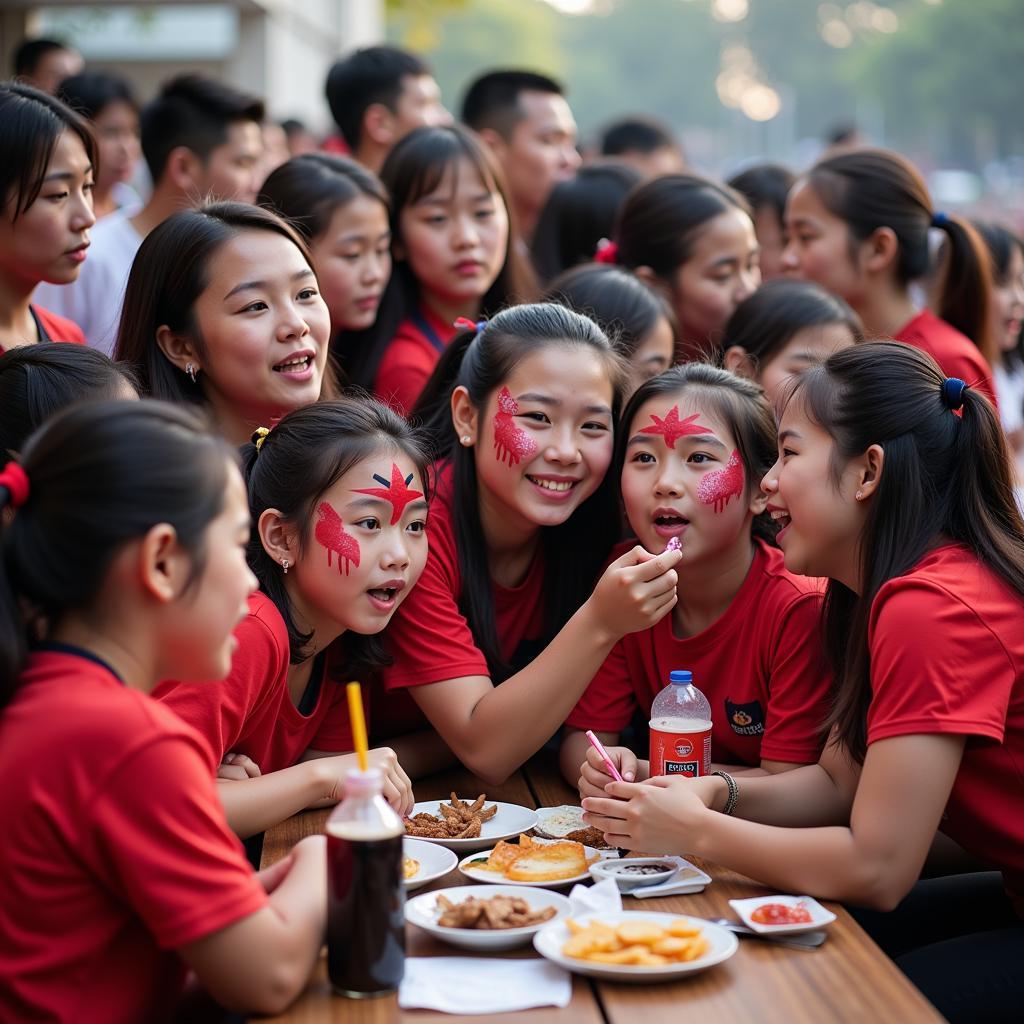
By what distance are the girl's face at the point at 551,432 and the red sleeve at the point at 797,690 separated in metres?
0.62

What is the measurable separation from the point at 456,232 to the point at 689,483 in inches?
82.0

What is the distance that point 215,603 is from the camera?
2078 millimetres

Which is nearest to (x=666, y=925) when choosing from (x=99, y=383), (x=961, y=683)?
(x=961, y=683)

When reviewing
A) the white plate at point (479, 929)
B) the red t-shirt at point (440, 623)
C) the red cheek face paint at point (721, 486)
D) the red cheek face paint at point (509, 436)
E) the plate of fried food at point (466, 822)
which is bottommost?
the plate of fried food at point (466, 822)

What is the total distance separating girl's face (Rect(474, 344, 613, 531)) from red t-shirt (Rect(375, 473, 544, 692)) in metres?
0.20

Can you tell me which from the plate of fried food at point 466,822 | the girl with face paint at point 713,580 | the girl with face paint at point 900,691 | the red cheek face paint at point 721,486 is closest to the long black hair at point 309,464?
the plate of fried food at point 466,822

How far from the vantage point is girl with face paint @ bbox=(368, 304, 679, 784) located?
2.93 m

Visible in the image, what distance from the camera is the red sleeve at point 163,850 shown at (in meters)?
1.89

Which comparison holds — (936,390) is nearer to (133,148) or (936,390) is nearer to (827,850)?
(827,850)

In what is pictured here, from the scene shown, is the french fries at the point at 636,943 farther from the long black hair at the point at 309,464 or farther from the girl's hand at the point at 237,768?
the long black hair at the point at 309,464

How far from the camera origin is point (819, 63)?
263 feet

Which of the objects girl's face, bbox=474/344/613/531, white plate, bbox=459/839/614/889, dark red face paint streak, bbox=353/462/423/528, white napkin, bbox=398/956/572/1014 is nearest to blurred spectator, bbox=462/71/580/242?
girl's face, bbox=474/344/613/531

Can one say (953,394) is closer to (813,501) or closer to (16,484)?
(813,501)

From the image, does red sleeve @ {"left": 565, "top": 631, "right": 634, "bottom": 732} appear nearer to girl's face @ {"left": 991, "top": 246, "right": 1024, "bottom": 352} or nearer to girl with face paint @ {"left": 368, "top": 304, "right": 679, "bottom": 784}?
girl with face paint @ {"left": 368, "top": 304, "right": 679, "bottom": 784}
